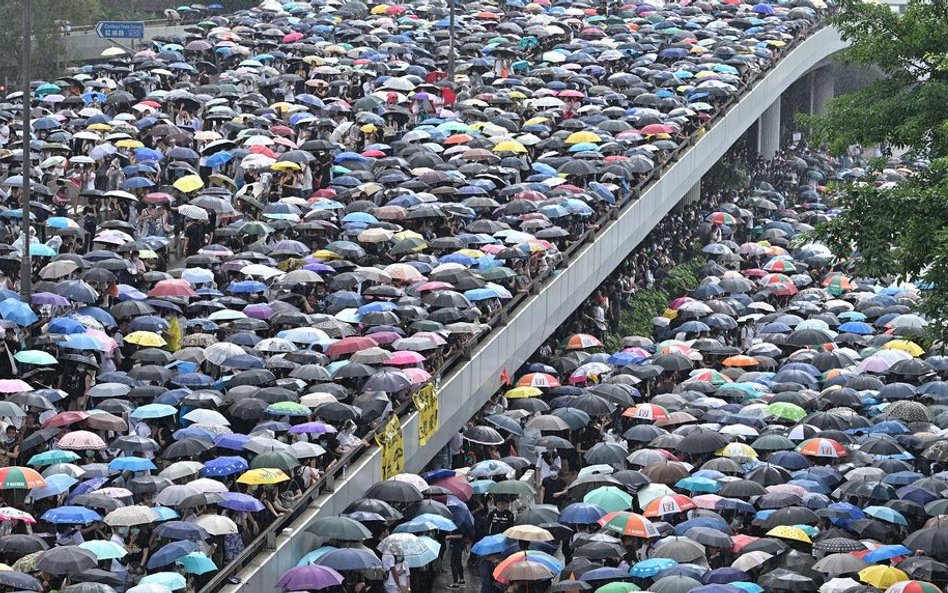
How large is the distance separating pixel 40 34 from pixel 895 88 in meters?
30.5

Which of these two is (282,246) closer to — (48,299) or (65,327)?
(48,299)

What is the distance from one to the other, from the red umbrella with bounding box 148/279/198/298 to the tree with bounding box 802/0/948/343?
8.68m

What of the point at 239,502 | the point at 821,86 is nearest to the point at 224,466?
the point at 239,502

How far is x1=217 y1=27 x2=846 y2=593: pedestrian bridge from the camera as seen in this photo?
61.6 feet

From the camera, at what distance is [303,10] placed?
48.3 m

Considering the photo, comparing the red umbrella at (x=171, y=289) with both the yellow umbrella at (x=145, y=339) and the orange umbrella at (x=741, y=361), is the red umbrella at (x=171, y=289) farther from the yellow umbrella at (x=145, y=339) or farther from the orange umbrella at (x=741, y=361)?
the orange umbrella at (x=741, y=361)

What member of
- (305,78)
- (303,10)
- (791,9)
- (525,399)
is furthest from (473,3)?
(525,399)

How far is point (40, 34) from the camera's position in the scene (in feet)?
154

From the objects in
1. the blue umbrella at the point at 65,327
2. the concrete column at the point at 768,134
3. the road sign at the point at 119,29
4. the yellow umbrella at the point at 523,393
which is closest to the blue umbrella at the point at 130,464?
the blue umbrella at the point at 65,327

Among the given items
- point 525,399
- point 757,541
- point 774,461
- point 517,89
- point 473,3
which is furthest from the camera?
point 473,3

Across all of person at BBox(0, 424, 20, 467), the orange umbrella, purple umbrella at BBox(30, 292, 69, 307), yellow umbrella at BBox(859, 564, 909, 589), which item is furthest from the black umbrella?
the orange umbrella

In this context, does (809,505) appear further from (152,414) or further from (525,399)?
(152,414)

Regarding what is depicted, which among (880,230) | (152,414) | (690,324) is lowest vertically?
(690,324)

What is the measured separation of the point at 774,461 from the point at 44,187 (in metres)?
12.9
